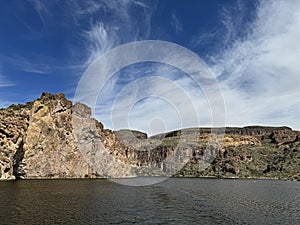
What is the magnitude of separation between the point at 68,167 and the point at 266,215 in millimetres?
154709

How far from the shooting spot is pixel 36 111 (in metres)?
180

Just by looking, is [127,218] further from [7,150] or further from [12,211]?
[7,150]

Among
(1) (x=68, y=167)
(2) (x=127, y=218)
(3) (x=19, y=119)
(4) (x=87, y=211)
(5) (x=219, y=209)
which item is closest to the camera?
(2) (x=127, y=218)

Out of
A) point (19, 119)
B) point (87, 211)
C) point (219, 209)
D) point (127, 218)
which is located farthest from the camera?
point (19, 119)

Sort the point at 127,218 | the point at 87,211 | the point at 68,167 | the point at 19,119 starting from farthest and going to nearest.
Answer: the point at 68,167 < the point at 19,119 < the point at 87,211 < the point at 127,218

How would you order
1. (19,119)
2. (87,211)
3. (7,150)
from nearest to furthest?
(87,211) → (7,150) → (19,119)

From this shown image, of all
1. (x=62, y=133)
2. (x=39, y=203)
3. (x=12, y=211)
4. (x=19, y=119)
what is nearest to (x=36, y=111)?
(x=19, y=119)

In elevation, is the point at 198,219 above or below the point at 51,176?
below

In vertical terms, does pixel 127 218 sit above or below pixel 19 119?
below

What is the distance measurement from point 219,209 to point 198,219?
14.3 m

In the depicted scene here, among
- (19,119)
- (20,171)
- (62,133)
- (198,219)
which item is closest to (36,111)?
(19,119)

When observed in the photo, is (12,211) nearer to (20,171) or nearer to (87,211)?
(87,211)

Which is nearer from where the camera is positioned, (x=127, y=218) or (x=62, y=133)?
(x=127, y=218)

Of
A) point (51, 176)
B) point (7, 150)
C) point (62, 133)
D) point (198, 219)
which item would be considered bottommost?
point (198, 219)
